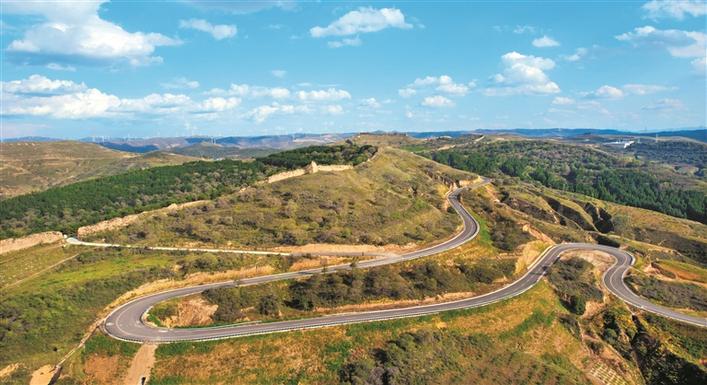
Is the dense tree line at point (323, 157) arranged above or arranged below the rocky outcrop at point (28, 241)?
above

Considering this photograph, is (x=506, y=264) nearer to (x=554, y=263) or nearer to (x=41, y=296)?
(x=554, y=263)

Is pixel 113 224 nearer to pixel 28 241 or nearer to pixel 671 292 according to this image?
pixel 28 241

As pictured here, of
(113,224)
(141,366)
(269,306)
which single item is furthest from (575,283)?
(113,224)

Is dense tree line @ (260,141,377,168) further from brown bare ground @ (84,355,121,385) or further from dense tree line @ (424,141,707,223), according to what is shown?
brown bare ground @ (84,355,121,385)

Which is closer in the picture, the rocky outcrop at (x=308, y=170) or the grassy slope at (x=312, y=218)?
the grassy slope at (x=312, y=218)

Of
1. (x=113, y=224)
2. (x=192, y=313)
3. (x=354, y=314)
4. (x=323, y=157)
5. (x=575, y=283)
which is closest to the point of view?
(x=192, y=313)

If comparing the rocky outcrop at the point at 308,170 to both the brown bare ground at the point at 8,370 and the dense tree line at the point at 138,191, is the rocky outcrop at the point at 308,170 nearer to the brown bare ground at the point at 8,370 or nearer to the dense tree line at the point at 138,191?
the dense tree line at the point at 138,191

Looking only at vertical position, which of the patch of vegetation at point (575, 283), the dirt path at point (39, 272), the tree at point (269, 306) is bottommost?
the patch of vegetation at point (575, 283)

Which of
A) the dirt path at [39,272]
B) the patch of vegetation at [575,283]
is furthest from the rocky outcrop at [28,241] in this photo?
the patch of vegetation at [575,283]
